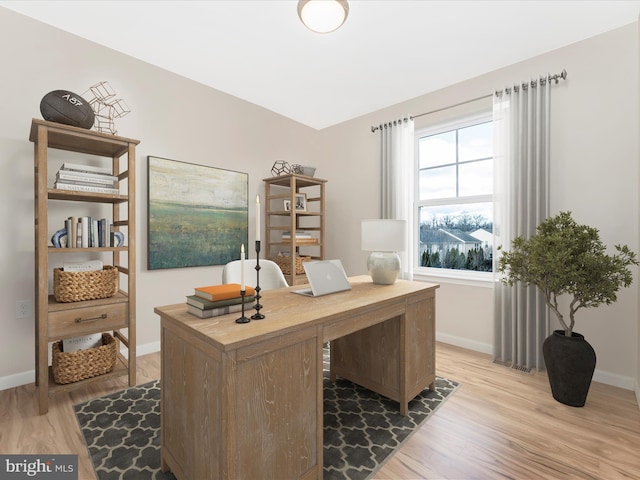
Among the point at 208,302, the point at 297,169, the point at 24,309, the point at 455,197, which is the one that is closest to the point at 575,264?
the point at 455,197

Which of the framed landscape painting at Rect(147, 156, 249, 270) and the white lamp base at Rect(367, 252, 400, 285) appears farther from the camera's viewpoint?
the framed landscape painting at Rect(147, 156, 249, 270)

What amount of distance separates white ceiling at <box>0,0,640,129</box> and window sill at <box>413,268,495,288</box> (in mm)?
1917

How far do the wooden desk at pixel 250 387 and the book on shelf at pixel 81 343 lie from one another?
1.27 m

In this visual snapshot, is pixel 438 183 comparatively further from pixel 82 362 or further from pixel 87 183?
pixel 82 362

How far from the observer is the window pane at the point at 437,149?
10.8 feet

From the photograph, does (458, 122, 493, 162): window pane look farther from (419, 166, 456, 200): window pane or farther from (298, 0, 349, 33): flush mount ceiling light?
(298, 0, 349, 33): flush mount ceiling light

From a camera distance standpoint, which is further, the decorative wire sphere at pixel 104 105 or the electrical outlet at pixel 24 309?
the decorative wire sphere at pixel 104 105

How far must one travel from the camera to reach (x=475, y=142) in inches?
123

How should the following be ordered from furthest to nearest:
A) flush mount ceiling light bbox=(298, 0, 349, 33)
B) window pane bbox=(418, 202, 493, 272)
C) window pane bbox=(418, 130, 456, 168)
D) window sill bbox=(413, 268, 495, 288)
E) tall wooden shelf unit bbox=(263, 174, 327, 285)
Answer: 1. tall wooden shelf unit bbox=(263, 174, 327, 285)
2. window pane bbox=(418, 130, 456, 168)
3. window pane bbox=(418, 202, 493, 272)
4. window sill bbox=(413, 268, 495, 288)
5. flush mount ceiling light bbox=(298, 0, 349, 33)

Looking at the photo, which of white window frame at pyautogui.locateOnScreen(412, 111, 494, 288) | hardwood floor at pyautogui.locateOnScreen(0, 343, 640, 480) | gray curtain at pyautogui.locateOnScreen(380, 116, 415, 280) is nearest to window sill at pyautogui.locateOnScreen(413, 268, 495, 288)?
white window frame at pyautogui.locateOnScreen(412, 111, 494, 288)

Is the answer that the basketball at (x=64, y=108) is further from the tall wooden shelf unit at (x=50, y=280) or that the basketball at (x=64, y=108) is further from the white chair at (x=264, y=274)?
the white chair at (x=264, y=274)

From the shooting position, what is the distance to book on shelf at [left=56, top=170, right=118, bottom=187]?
204 centimetres

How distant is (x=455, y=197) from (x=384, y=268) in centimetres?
157

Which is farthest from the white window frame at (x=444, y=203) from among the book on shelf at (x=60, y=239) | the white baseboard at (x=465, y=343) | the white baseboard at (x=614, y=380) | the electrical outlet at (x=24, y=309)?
the electrical outlet at (x=24, y=309)
